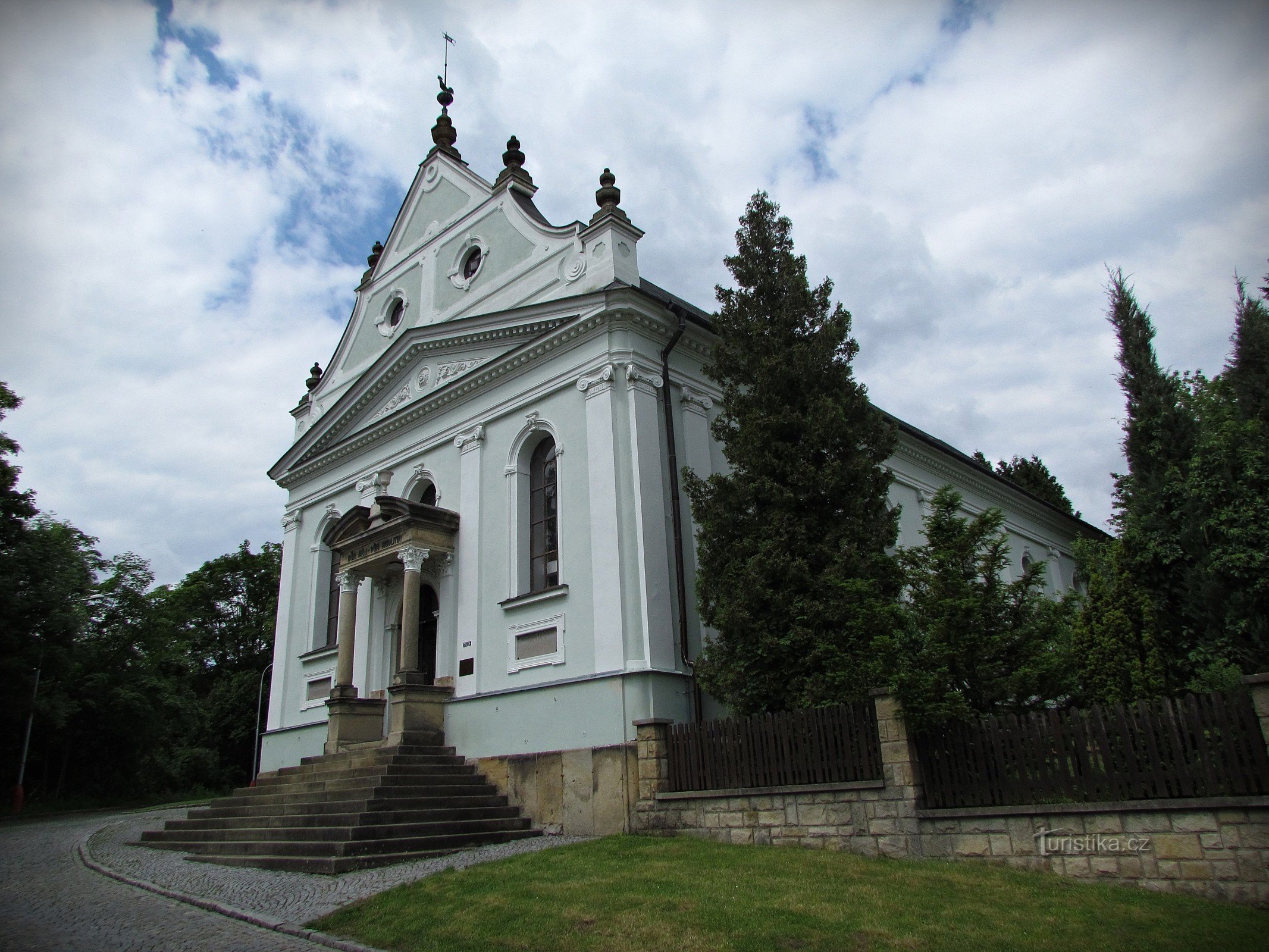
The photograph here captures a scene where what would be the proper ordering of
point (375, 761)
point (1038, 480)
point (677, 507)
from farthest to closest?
point (1038, 480) < point (677, 507) < point (375, 761)

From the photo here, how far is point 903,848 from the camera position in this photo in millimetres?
9523

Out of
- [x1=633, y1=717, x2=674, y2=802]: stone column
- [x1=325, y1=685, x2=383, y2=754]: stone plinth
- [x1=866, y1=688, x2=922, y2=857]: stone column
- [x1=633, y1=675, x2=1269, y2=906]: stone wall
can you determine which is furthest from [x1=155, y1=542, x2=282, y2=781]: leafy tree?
[x1=866, y1=688, x2=922, y2=857]: stone column

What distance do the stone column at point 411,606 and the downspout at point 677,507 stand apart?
17.0 feet

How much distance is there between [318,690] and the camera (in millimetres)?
20422

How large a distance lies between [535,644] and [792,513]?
556 centimetres

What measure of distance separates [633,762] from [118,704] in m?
21.8

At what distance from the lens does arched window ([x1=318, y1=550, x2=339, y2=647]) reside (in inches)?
832

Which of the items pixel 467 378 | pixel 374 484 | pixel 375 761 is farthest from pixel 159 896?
pixel 374 484

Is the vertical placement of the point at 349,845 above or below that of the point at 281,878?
above

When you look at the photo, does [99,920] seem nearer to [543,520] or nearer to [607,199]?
[543,520]

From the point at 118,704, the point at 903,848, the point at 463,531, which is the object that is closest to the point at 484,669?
the point at 463,531

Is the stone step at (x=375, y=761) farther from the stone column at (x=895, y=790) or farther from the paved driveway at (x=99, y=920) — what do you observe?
the stone column at (x=895, y=790)

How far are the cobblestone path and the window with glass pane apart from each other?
22.3 ft

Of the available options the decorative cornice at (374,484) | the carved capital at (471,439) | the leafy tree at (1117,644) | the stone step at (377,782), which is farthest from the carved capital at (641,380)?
the leafy tree at (1117,644)
